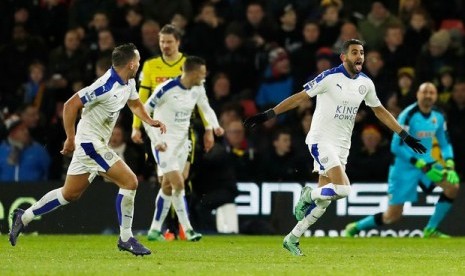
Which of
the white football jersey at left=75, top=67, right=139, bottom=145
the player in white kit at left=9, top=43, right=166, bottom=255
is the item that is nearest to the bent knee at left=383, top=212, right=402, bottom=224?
the player in white kit at left=9, top=43, right=166, bottom=255

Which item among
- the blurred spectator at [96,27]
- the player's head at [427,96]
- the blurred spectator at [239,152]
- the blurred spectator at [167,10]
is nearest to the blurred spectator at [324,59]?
the blurred spectator at [239,152]

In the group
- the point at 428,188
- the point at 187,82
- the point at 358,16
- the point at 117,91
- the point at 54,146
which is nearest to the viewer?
the point at 117,91

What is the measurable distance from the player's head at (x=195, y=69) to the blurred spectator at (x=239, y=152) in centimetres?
309

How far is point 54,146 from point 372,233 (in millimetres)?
5231

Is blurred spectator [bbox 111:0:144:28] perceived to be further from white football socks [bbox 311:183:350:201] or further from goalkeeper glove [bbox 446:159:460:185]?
white football socks [bbox 311:183:350:201]

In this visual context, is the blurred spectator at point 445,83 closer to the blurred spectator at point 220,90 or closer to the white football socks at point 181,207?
the blurred spectator at point 220,90

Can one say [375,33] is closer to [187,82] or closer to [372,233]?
[372,233]

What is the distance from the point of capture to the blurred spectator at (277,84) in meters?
20.9

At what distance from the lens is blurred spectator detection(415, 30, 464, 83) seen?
20234 millimetres

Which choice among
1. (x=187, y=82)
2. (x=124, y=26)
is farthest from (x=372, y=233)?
(x=124, y=26)

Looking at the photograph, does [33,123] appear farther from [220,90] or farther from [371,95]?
[371,95]

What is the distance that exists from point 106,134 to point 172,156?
10.2 feet

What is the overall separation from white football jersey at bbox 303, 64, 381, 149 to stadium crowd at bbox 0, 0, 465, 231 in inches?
213

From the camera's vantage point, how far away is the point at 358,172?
761 inches
